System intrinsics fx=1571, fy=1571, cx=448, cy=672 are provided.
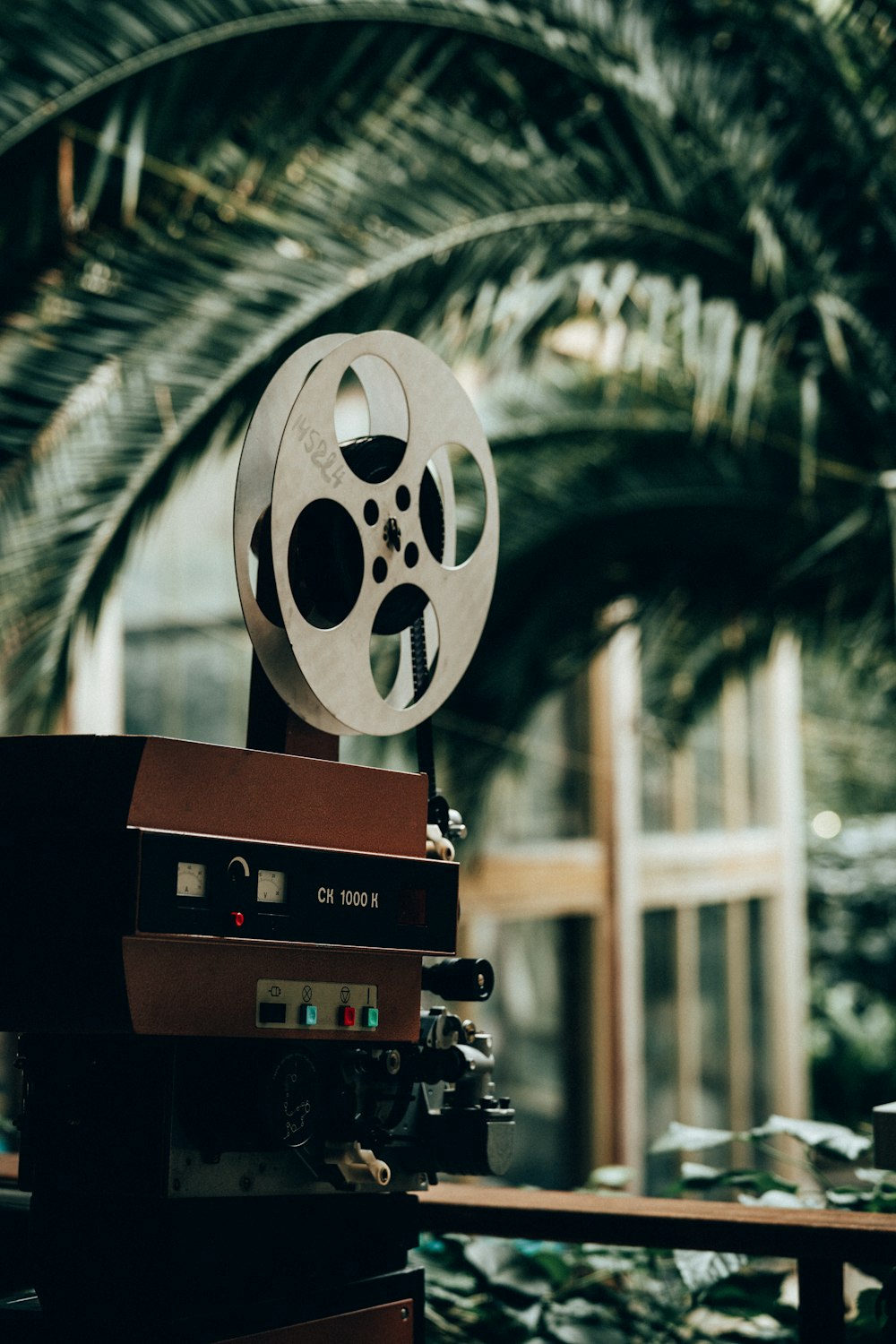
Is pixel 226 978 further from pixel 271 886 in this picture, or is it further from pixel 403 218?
pixel 403 218

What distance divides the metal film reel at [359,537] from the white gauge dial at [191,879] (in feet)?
0.78

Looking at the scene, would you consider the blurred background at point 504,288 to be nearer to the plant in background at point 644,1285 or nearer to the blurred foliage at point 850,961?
the plant in background at point 644,1285

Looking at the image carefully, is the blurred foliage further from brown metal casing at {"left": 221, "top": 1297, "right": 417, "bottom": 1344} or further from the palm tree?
brown metal casing at {"left": 221, "top": 1297, "right": 417, "bottom": 1344}

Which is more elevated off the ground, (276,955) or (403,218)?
(403,218)

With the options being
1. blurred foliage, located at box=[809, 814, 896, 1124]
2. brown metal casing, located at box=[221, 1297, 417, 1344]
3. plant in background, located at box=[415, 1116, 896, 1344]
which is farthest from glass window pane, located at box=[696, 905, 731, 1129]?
brown metal casing, located at box=[221, 1297, 417, 1344]

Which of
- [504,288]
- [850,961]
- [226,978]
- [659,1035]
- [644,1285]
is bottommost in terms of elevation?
[644,1285]

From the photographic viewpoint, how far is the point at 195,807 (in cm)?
134

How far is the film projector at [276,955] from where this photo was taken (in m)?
1.30

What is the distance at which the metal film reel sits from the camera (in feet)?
4.89

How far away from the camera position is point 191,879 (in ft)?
4.31

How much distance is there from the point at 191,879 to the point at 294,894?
0.12 m

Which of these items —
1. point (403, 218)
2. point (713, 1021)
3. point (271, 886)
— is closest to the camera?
point (271, 886)

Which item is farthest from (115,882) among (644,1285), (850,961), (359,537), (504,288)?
(850,961)

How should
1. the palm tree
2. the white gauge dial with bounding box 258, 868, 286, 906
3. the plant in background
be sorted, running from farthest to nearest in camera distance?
the palm tree
the plant in background
the white gauge dial with bounding box 258, 868, 286, 906
